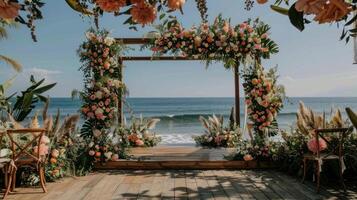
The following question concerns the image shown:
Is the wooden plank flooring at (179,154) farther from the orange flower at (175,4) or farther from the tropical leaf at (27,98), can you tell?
the orange flower at (175,4)

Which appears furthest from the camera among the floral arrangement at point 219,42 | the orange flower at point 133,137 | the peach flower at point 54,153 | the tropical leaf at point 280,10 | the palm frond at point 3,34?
the orange flower at point 133,137

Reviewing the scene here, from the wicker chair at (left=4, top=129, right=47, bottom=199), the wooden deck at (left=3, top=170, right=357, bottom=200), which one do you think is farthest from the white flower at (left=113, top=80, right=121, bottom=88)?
the wicker chair at (left=4, top=129, right=47, bottom=199)

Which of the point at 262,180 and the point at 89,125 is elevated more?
the point at 89,125

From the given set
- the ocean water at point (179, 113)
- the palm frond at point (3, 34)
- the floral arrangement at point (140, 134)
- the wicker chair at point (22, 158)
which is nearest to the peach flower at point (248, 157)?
the ocean water at point (179, 113)

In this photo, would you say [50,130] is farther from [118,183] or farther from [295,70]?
[295,70]

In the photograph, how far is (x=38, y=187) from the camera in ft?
16.0

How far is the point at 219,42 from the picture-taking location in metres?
6.32

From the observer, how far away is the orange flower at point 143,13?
0.67m

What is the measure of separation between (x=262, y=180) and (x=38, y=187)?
2892mm

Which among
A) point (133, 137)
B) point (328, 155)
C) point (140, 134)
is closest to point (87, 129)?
point (133, 137)

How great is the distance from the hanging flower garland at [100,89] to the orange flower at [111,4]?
5.50 m

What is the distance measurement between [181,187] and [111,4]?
4.36 meters

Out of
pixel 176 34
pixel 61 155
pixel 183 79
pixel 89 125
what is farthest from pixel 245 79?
pixel 183 79

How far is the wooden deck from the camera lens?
14.3ft
